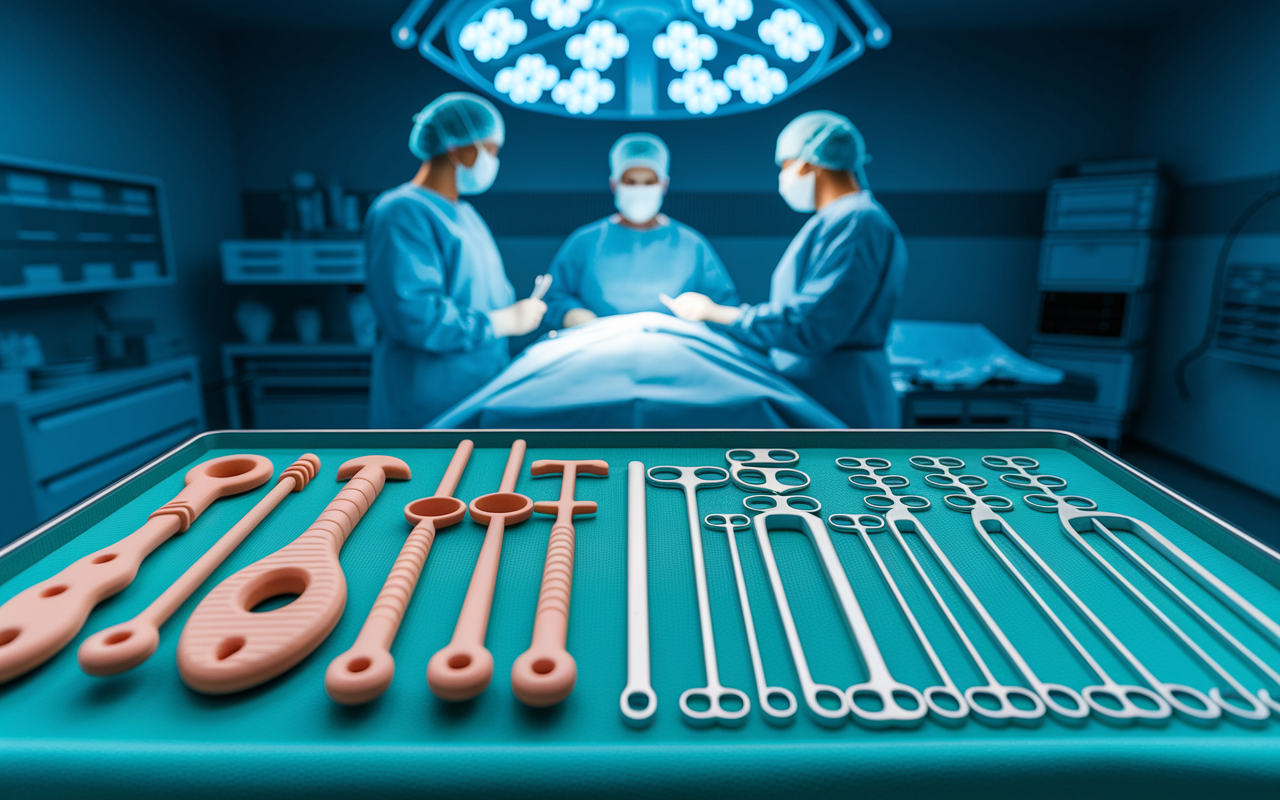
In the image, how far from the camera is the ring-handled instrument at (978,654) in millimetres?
501

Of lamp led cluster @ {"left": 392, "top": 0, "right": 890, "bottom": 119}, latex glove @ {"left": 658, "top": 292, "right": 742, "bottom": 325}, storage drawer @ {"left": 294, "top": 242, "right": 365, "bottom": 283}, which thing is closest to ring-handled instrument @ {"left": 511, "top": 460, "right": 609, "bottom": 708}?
lamp led cluster @ {"left": 392, "top": 0, "right": 890, "bottom": 119}

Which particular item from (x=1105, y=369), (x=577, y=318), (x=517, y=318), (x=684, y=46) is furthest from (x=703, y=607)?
(x=1105, y=369)

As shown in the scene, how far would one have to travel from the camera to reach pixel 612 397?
170 cm

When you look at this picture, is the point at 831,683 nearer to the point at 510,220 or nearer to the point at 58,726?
the point at 58,726

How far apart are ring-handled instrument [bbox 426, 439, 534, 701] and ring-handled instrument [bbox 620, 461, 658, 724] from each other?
0.11m

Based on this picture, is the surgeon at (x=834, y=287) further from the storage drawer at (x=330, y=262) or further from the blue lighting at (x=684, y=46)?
the storage drawer at (x=330, y=262)

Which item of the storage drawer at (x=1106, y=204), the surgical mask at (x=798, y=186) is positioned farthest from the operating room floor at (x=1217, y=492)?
the surgical mask at (x=798, y=186)

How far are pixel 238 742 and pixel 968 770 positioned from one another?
1.65ft

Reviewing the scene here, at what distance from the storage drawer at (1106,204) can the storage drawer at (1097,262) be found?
0.07 metres

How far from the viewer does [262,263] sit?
3588 millimetres

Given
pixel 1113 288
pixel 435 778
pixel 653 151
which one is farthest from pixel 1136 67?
Result: pixel 435 778

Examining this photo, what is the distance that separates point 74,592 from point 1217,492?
416 cm

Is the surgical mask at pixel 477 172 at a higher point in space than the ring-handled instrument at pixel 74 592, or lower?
higher

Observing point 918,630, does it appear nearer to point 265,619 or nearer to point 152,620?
point 265,619
